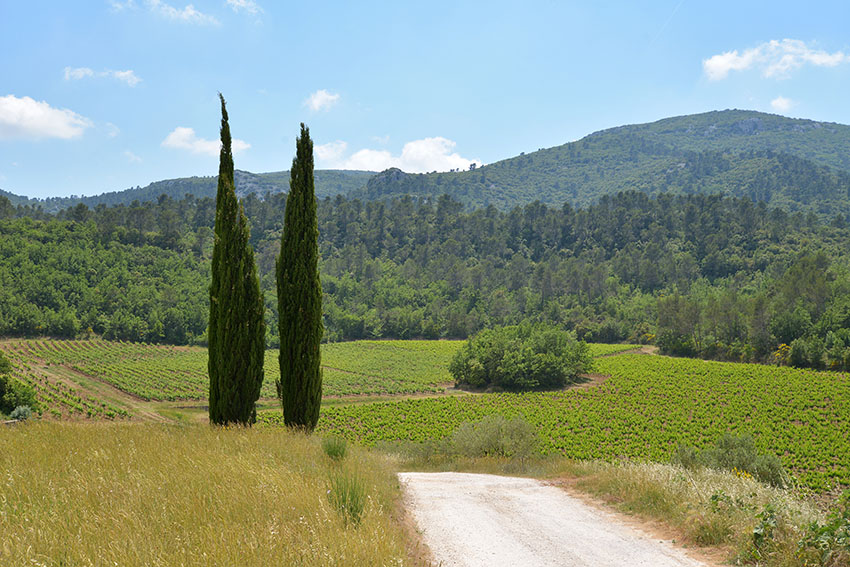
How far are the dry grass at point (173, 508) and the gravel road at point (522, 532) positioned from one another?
725 millimetres

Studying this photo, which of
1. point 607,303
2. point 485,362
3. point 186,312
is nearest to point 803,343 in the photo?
point 485,362

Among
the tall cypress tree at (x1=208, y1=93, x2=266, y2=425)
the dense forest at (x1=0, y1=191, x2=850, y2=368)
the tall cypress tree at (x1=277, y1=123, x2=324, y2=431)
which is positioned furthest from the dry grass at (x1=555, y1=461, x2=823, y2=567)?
the dense forest at (x1=0, y1=191, x2=850, y2=368)

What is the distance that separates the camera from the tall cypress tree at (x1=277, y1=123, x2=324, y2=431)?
12.5 metres

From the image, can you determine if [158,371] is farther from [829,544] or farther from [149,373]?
[829,544]

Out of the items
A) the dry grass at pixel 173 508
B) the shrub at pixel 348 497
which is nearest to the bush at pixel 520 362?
the dry grass at pixel 173 508

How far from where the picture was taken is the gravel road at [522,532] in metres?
5.61

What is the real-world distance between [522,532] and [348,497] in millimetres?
2529

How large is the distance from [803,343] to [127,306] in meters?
111

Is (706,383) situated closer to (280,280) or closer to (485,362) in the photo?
(485,362)

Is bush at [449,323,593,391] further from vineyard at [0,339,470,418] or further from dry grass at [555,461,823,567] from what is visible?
dry grass at [555,461,823,567]

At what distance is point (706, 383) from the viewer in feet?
172

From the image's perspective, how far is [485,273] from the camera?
152 m

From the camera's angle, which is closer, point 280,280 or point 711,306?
point 280,280

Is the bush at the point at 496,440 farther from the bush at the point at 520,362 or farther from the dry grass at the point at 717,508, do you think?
the bush at the point at 520,362
